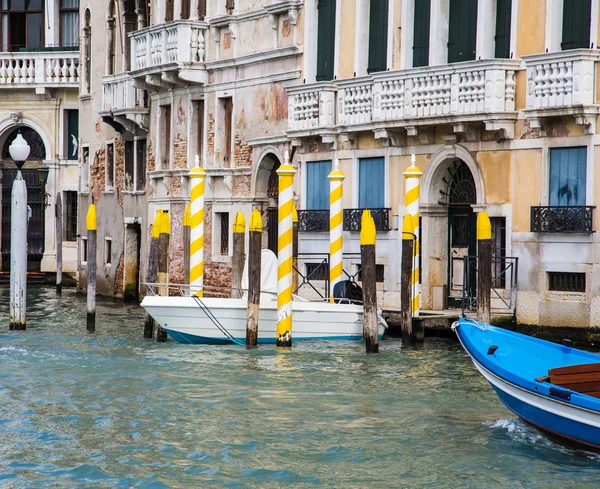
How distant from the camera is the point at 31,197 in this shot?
1225 inches

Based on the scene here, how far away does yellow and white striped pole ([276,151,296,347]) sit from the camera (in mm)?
15648

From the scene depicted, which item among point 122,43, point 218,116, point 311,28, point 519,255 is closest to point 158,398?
point 519,255

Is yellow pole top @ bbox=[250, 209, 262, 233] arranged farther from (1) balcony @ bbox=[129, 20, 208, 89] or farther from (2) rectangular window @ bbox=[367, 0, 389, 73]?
(1) balcony @ bbox=[129, 20, 208, 89]

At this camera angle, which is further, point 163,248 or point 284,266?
point 163,248

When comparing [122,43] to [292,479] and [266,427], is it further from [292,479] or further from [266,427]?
[292,479]

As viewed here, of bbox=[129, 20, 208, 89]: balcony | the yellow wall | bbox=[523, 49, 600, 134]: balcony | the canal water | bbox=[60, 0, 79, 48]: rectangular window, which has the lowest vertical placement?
the canal water

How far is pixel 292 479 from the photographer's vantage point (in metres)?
9.78

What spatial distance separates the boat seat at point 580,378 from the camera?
404 inches

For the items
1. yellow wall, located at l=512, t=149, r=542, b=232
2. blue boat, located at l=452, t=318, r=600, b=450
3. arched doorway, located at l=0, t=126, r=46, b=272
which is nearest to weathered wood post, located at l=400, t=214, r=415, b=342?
yellow wall, located at l=512, t=149, r=542, b=232

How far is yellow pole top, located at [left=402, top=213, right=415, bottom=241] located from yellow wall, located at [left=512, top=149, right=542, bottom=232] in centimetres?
150

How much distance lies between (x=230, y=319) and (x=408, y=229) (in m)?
2.31

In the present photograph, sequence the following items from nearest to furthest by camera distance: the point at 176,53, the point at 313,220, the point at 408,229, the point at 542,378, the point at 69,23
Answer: the point at 542,378, the point at 408,229, the point at 313,220, the point at 176,53, the point at 69,23

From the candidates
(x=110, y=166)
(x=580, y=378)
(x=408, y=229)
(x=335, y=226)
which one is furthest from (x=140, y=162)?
(x=580, y=378)

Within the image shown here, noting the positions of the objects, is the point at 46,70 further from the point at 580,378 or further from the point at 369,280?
the point at 580,378
